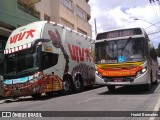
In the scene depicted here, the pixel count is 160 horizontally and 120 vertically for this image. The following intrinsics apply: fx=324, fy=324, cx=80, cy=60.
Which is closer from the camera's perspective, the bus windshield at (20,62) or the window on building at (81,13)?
the bus windshield at (20,62)

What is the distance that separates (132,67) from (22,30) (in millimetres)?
6115

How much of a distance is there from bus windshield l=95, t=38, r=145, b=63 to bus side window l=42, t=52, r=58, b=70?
2211 millimetres

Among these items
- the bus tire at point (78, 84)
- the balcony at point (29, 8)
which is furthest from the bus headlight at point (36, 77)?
the balcony at point (29, 8)

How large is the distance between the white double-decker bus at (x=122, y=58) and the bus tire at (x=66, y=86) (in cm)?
225

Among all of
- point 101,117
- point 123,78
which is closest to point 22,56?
point 123,78

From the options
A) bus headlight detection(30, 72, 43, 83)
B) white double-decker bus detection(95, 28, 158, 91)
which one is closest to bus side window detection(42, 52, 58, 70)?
bus headlight detection(30, 72, 43, 83)

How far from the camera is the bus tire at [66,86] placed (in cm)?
1754

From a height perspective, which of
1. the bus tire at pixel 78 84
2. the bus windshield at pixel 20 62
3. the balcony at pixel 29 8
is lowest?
the bus tire at pixel 78 84

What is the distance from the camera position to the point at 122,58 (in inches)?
610

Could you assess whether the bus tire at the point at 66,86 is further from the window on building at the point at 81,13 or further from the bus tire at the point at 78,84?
the window on building at the point at 81,13

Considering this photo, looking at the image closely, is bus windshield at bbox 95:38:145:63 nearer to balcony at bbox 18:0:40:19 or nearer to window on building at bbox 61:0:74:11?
balcony at bbox 18:0:40:19

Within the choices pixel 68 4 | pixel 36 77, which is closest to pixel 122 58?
pixel 36 77

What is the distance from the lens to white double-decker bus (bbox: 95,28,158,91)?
15180mm

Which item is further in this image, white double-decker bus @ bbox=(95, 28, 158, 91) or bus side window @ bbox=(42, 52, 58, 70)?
bus side window @ bbox=(42, 52, 58, 70)
